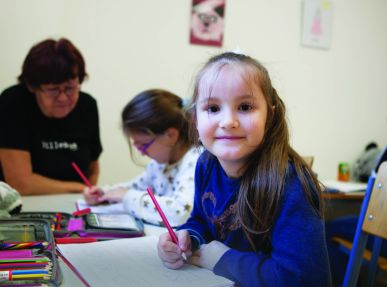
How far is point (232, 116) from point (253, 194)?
Answer: 151mm

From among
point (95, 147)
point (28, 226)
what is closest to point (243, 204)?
point (28, 226)

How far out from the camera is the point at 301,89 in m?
3.05

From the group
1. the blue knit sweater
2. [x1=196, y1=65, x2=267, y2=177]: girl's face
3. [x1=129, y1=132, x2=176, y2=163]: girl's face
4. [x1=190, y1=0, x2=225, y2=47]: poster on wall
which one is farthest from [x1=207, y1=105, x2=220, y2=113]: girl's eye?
[x1=190, y1=0, x2=225, y2=47]: poster on wall

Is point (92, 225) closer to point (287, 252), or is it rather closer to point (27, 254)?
point (27, 254)

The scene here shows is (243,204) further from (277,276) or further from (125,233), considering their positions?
(125,233)

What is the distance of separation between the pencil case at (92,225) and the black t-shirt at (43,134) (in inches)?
24.0

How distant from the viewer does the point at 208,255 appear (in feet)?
2.32

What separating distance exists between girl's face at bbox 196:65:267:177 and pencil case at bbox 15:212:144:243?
1.09 ft

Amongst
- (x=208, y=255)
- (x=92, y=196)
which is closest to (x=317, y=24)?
(x=92, y=196)

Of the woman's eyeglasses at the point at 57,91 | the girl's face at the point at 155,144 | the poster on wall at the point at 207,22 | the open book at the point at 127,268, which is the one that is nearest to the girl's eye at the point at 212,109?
the open book at the point at 127,268

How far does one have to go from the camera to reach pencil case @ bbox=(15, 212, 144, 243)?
0.88m

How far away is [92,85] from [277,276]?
74.5 inches

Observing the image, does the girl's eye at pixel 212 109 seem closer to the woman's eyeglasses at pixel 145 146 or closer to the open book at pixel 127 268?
the open book at pixel 127 268

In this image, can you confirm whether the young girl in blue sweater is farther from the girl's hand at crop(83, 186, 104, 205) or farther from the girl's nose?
the girl's hand at crop(83, 186, 104, 205)
